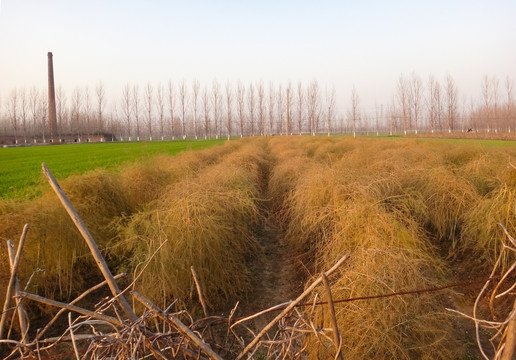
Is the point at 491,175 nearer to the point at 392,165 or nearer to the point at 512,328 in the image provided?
the point at 392,165

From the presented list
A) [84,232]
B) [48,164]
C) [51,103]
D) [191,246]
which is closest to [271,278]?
[191,246]

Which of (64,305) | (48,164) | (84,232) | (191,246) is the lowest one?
(191,246)

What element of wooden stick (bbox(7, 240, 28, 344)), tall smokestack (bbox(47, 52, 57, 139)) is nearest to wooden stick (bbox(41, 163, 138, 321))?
wooden stick (bbox(7, 240, 28, 344))

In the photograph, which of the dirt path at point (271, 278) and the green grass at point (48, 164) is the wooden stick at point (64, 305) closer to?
the dirt path at point (271, 278)

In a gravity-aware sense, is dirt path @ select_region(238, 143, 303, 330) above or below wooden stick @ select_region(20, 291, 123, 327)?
below

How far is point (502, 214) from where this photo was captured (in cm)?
488

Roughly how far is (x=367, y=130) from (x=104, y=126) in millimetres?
52992

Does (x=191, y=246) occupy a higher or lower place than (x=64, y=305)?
lower

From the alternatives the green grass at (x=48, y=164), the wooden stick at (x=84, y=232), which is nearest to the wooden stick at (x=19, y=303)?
the wooden stick at (x=84, y=232)

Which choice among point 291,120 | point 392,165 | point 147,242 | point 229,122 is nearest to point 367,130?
point 291,120

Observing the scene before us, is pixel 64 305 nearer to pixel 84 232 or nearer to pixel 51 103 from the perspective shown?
pixel 84 232

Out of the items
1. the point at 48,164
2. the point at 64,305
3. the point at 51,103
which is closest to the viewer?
the point at 64,305

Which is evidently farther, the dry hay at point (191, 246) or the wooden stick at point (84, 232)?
the dry hay at point (191, 246)

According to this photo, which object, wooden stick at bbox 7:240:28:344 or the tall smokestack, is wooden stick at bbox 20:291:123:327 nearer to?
wooden stick at bbox 7:240:28:344
